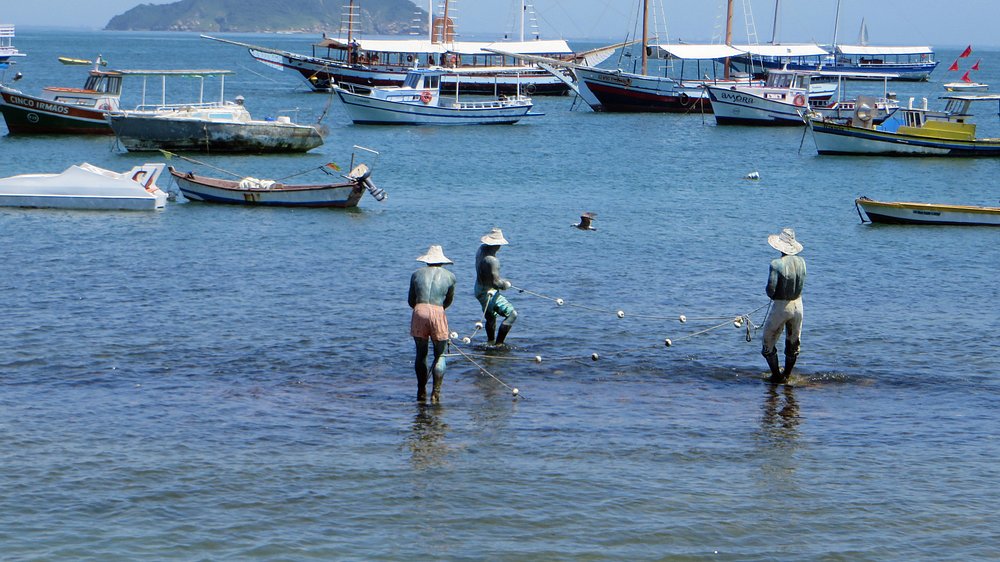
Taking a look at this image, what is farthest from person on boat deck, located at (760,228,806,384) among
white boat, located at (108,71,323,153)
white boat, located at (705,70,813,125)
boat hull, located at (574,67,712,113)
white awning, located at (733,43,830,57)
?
white awning, located at (733,43,830,57)

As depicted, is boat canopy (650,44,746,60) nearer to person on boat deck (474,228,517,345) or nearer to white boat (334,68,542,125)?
white boat (334,68,542,125)

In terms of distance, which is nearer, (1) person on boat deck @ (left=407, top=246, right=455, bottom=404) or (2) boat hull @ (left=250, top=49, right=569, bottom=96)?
(1) person on boat deck @ (left=407, top=246, right=455, bottom=404)

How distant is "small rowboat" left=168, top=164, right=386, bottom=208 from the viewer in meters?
31.8

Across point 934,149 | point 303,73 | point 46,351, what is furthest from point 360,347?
point 303,73

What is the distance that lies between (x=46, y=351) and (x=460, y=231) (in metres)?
14.8

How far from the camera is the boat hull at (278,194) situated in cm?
3177

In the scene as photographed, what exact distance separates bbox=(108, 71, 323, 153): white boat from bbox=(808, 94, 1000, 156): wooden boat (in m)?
20.8

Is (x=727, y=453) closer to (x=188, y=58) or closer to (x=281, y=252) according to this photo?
(x=281, y=252)

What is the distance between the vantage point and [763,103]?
6694 centimetres

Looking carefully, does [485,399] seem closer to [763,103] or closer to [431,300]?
[431,300]

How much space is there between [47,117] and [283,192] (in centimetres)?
2317

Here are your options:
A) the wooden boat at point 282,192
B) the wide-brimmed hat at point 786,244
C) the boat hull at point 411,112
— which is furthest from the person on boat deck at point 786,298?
the boat hull at point 411,112

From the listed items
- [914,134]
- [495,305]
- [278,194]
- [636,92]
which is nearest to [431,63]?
[636,92]

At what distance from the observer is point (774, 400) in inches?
582
